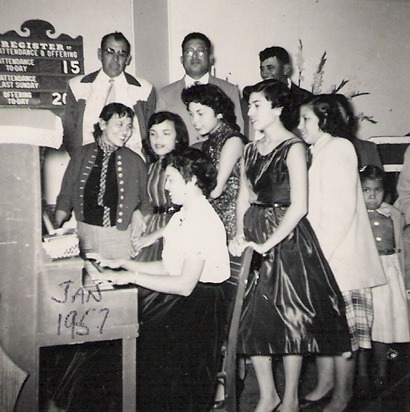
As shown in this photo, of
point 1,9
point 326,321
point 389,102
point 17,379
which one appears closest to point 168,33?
point 1,9

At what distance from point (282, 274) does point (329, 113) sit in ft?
2.61

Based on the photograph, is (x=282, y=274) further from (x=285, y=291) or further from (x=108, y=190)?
(x=108, y=190)

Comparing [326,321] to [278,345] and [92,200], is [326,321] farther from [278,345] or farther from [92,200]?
[92,200]

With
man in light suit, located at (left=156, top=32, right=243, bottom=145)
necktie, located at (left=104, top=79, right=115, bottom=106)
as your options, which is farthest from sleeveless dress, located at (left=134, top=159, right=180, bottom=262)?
necktie, located at (left=104, top=79, right=115, bottom=106)

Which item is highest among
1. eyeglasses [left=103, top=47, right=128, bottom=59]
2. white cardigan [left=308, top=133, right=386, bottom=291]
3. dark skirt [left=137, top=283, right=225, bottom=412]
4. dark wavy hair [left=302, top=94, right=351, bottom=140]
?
eyeglasses [left=103, top=47, right=128, bottom=59]

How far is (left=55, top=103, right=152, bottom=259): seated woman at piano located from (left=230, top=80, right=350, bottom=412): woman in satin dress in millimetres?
737

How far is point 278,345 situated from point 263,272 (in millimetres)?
303

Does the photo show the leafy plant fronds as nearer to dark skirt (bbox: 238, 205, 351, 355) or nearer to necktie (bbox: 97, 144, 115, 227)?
necktie (bbox: 97, 144, 115, 227)

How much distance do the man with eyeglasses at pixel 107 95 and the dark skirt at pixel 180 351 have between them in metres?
1.29

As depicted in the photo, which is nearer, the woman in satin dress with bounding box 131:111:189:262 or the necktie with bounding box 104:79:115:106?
the woman in satin dress with bounding box 131:111:189:262

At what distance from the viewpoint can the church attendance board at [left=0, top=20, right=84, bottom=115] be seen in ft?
11.1

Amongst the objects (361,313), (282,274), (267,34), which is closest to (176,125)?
(282,274)

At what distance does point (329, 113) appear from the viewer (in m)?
2.47

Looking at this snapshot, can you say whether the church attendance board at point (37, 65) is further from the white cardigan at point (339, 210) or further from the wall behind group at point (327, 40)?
the white cardigan at point (339, 210)
